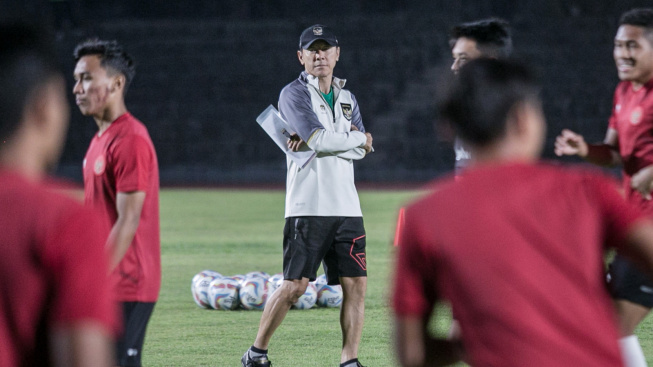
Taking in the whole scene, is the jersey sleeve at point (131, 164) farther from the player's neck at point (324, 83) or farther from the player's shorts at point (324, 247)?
the player's neck at point (324, 83)

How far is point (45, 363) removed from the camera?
171cm

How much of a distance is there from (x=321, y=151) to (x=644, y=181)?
2.39 meters

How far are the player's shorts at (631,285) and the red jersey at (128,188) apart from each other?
1945mm

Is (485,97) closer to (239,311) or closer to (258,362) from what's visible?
(258,362)

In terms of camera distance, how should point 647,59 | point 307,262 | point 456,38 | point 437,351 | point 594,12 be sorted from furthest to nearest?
point 594,12, point 307,262, point 456,38, point 647,59, point 437,351

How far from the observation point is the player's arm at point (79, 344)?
161 cm

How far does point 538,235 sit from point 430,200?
0.25 meters

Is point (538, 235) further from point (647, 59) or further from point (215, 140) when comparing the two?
point (215, 140)

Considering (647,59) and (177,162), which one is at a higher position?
(647,59)

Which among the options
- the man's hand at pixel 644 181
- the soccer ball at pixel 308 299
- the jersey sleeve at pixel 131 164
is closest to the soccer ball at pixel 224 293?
the soccer ball at pixel 308 299

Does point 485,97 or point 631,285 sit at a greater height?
point 485,97

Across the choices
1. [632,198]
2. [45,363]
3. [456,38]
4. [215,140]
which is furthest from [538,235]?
[215,140]

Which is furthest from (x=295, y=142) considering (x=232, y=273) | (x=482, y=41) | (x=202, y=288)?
(x=232, y=273)

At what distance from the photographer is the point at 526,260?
181 centimetres
